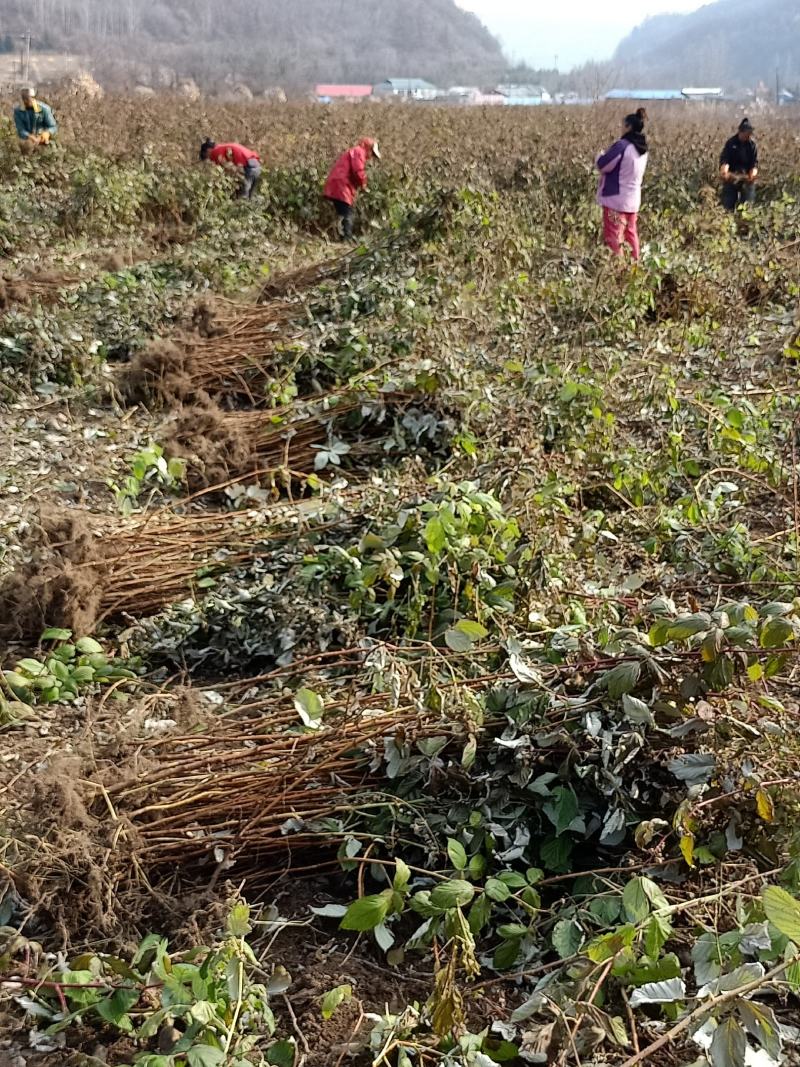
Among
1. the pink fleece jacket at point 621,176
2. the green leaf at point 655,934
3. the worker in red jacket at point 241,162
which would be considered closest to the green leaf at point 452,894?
the green leaf at point 655,934

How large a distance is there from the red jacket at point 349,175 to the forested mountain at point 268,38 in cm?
5769

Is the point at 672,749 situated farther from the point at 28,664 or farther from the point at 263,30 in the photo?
the point at 263,30

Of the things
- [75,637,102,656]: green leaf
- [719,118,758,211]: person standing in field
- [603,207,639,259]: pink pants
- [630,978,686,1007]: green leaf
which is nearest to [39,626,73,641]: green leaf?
[75,637,102,656]: green leaf

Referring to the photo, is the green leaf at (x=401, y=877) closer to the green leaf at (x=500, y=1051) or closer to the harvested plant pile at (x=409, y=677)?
the harvested plant pile at (x=409, y=677)

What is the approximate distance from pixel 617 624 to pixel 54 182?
1027cm


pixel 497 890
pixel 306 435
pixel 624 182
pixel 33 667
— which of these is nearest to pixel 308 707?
pixel 497 890

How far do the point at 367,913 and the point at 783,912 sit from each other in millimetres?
902

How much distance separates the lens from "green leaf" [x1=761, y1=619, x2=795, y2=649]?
225 cm

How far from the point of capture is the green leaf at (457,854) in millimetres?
2225

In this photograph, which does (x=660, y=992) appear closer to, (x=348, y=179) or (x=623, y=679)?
(x=623, y=679)

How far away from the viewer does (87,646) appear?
3.51m

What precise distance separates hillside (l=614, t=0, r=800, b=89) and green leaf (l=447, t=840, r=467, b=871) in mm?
131108

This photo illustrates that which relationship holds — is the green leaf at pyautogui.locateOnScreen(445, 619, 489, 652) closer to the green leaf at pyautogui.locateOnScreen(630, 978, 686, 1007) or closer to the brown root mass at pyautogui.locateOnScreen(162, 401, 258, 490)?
the green leaf at pyautogui.locateOnScreen(630, 978, 686, 1007)

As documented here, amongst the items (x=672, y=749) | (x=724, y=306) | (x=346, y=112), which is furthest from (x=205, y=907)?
(x=346, y=112)
